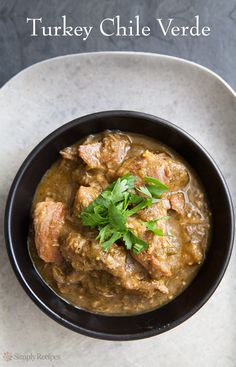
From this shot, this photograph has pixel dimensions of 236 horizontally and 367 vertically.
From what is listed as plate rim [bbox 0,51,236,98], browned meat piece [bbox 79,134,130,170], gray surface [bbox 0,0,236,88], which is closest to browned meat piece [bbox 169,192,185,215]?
browned meat piece [bbox 79,134,130,170]

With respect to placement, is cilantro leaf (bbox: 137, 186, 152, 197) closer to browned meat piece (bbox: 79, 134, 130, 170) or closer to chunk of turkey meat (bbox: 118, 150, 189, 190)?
chunk of turkey meat (bbox: 118, 150, 189, 190)

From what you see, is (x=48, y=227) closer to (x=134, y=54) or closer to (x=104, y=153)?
(x=104, y=153)

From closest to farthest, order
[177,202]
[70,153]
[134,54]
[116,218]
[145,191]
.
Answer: [116,218] → [145,191] → [177,202] → [70,153] → [134,54]

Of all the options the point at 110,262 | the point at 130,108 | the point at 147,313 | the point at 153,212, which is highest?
the point at 130,108

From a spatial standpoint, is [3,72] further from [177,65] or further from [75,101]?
[177,65]

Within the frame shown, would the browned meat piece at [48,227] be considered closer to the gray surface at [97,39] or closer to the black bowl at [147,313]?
the black bowl at [147,313]

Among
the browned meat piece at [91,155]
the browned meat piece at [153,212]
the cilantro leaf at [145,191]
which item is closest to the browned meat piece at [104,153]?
the browned meat piece at [91,155]

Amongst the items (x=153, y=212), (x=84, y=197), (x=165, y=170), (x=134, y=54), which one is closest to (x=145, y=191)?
(x=153, y=212)
